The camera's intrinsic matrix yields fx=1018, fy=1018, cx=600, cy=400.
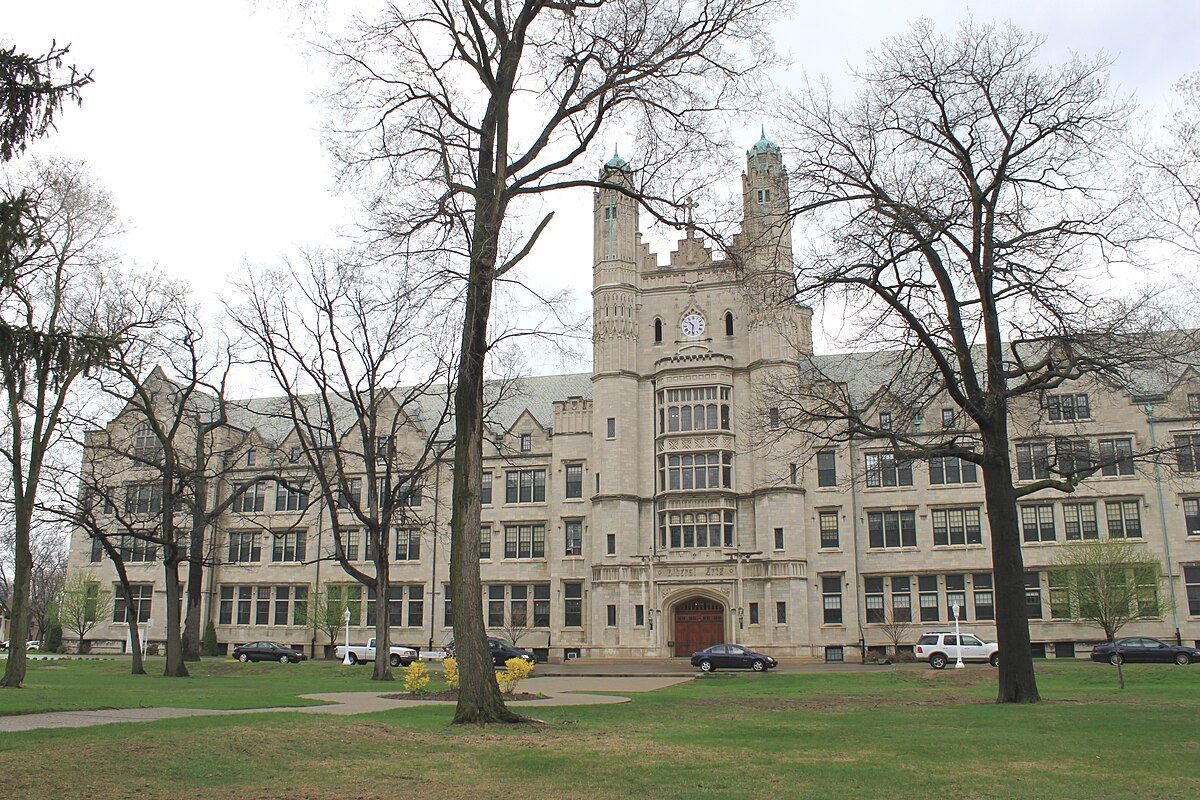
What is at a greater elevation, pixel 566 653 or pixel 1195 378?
pixel 1195 378

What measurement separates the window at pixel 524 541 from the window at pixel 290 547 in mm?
13294

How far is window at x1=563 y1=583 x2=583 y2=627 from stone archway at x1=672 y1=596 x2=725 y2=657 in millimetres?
5854

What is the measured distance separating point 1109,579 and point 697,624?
19.5m

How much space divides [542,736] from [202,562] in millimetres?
24955

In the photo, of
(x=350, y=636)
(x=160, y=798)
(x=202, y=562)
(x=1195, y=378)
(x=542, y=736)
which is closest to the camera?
(x=160, y=798)

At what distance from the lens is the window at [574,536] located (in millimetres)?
56469

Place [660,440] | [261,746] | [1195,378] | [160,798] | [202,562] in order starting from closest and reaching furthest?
[160,798]
[261,746]
[202,562]
[1195,378]
[660,440]

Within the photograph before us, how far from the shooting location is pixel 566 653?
55.5 m

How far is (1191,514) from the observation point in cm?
4959

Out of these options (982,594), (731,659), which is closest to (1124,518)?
(982,594)

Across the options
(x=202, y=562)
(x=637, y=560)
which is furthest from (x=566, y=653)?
(x=202, y=562)

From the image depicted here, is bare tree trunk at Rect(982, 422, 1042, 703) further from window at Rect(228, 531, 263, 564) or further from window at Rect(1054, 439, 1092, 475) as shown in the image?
window at Rect(228, 531, 263, 564)

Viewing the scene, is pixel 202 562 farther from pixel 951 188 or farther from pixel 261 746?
pixel 951 188

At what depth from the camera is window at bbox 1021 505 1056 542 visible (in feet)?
169
